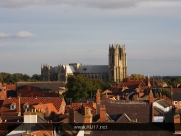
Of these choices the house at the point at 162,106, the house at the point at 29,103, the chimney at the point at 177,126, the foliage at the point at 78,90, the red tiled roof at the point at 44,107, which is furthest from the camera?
the foliage at the point at 78,90

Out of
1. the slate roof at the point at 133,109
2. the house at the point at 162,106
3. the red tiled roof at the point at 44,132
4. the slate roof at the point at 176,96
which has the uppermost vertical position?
the red tiled roof at the point at 44,132

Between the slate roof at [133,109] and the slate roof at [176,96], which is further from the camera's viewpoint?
the slate roof at [176,96]

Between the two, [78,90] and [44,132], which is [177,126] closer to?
[44,132]

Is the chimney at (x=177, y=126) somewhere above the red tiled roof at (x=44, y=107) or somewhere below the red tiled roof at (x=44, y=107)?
above

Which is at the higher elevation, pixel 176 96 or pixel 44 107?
pixel 44 107

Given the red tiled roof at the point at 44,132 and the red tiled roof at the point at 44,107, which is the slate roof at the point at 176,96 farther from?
the red tiled roof at the point at 44,132

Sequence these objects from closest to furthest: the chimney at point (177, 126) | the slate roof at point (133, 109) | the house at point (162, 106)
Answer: the chimney at point (177, 126)
the slate roof at point (133, 109)
the house at point (162, 106)

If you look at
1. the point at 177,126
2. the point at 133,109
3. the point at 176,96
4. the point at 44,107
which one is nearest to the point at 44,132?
the point at 177,126

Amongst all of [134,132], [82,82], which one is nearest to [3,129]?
[134,132]

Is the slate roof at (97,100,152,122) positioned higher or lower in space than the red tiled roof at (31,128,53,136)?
lower

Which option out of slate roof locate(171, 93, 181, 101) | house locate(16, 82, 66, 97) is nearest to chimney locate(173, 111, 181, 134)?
slate roof locate(171, 93, 181, 101)

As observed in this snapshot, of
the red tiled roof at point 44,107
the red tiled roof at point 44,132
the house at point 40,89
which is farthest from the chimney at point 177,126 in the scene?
the house at point 40,89

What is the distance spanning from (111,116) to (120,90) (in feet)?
212

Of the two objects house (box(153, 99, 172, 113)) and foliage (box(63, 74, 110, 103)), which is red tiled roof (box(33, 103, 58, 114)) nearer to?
house (box(153, 99, 172, 113))
